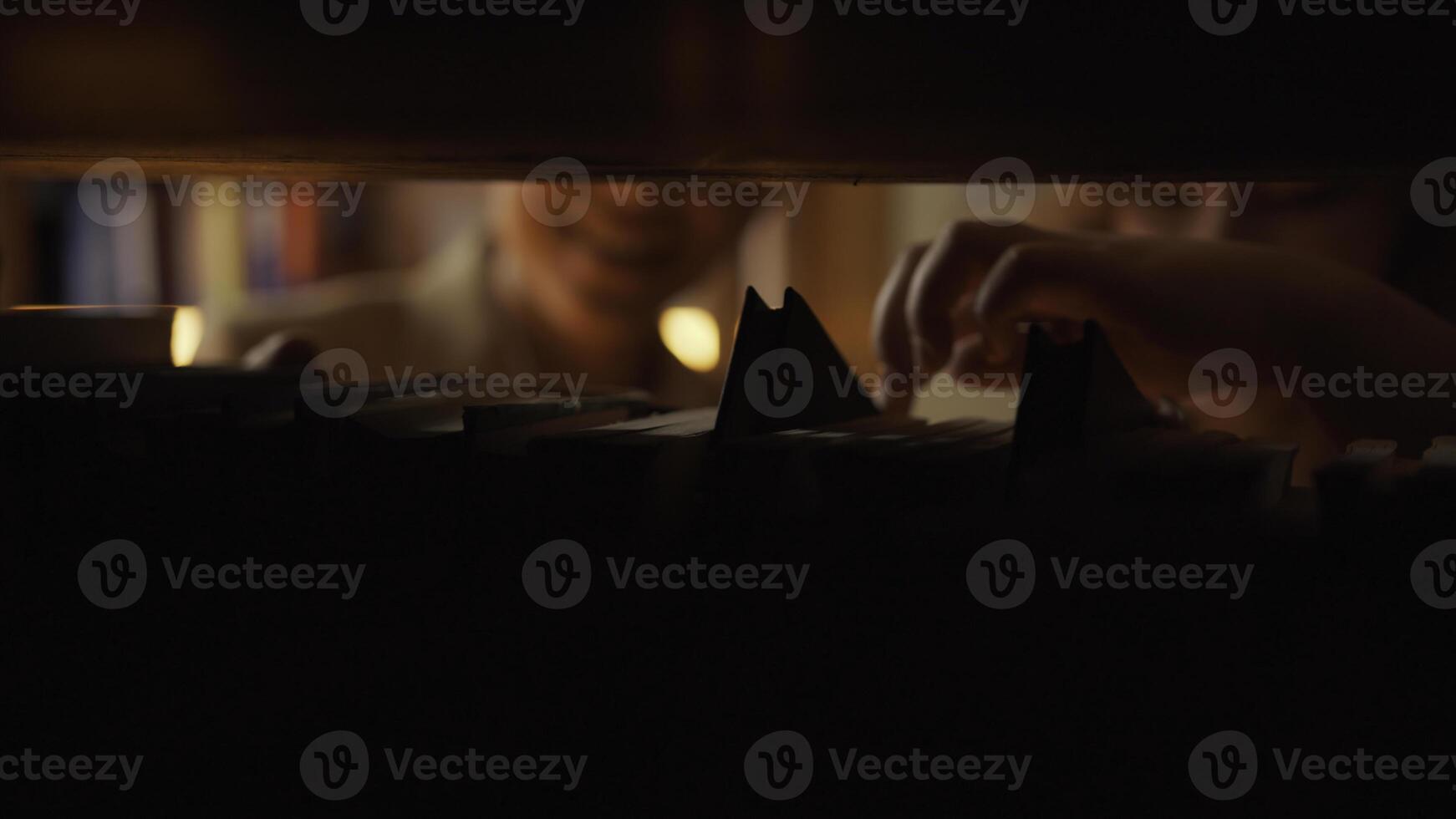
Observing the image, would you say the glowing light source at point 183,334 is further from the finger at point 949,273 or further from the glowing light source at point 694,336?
the glowing light source at point 694,336

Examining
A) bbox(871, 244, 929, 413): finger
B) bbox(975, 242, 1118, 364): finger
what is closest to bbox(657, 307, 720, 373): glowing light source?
bbox(871, 244, 929, 413): finger

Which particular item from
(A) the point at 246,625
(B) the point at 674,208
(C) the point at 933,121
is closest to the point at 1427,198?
(C) the point at 933,121

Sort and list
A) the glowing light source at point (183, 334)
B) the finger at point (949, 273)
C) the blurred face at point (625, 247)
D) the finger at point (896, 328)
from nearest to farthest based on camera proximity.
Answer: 1. the glowing light source at point (183, 334)
2. the finger at point (949, 273)
3. the finger at point (896, 328)
4. the blurred face at point (625, 247)

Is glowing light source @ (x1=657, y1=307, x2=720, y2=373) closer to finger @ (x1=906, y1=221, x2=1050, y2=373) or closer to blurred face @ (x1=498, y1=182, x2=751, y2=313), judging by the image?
blurred face @ (x1=498, y1=182, x2=751, y2=313)

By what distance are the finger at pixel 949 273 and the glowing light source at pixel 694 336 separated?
1.15 metres

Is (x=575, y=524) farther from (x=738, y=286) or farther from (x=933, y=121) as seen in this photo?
(x=738, y=286)

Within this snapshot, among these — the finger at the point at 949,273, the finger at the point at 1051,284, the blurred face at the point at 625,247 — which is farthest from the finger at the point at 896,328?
the blurred face at the point at 625,247

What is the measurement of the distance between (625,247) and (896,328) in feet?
3.82

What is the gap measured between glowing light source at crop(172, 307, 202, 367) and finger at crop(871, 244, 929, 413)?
64 cm

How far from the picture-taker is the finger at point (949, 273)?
0.94 m

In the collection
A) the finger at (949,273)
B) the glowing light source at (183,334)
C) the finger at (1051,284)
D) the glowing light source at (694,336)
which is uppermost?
the glowing light source at (694,336)

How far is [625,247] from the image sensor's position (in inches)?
83.5

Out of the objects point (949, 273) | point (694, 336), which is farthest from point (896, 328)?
point (694, 336)

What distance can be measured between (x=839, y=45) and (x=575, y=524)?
27 centimetres
